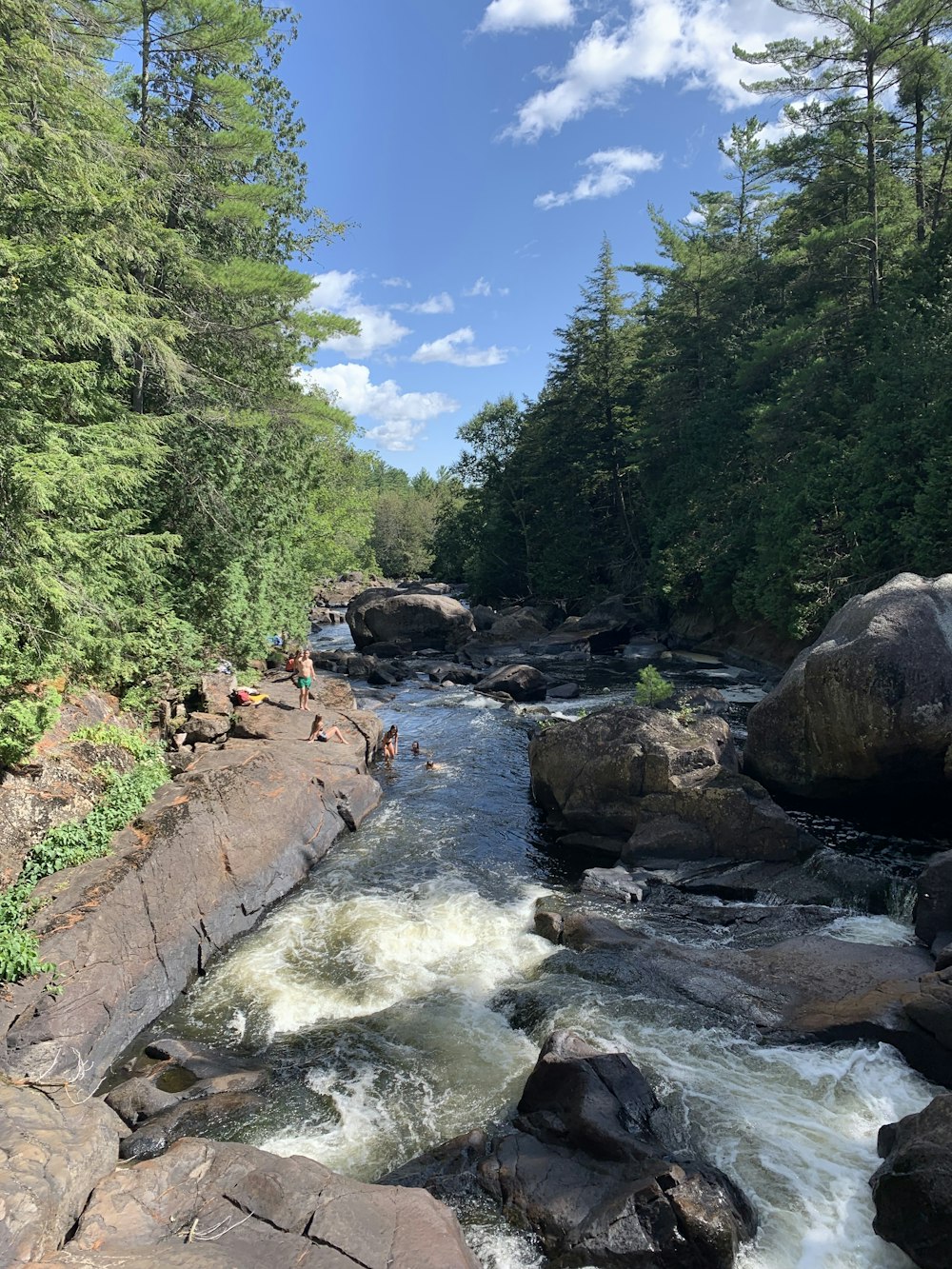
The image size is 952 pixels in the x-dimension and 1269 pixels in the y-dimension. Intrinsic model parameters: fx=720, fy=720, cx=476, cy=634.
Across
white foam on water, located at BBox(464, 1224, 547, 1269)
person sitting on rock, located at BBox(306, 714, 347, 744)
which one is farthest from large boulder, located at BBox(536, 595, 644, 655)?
white foam on water, located at BBox(464, 1224, 547, 1269)

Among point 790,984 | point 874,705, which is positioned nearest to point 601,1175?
point 790,984

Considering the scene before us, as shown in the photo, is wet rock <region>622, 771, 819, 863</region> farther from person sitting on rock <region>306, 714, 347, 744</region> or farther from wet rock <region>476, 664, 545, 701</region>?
wet rock <region>476, 664, 545, 701</region>

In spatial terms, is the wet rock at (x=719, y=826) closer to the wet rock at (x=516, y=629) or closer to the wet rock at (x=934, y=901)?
the wet rock at (x=934, y=901)

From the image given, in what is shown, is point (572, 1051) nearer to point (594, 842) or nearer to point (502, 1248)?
point (502, 1248)

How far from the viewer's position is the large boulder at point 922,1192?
5.23 m

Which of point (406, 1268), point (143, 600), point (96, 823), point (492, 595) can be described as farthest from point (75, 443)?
point (492, 595)

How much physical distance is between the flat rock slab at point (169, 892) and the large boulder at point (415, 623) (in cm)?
2184

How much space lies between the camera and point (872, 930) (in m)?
9.88

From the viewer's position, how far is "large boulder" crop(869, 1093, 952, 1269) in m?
5.23

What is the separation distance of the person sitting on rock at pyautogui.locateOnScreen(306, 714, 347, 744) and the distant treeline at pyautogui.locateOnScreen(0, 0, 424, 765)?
2993 millimetres

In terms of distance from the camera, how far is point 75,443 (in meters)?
10.9

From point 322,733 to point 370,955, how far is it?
285 inches

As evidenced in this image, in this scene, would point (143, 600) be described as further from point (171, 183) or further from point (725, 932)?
point (725, 932)

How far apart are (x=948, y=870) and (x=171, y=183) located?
19.2 m
